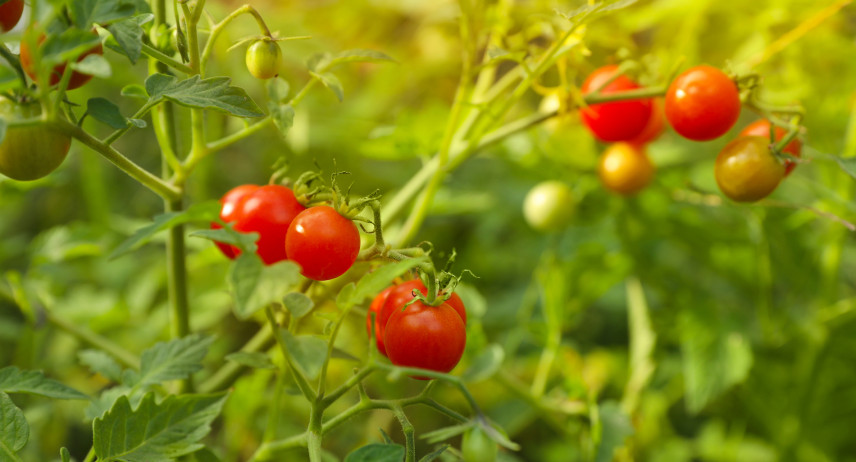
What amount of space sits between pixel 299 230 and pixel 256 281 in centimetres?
8

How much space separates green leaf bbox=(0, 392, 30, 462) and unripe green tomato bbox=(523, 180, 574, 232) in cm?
59

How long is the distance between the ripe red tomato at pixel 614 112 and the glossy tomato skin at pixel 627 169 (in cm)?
12

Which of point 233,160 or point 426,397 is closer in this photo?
point 426,397

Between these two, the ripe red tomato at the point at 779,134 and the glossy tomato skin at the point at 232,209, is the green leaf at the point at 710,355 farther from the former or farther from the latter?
the glossy tomato skin at the point at 232,209

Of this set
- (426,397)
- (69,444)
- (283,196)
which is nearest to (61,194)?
(69,444)

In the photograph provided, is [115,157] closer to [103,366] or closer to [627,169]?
[103,366]

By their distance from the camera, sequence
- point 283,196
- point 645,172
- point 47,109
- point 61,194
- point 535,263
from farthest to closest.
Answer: point 61,194, point 535,263, point 645,172, point 283,196, point 47,109

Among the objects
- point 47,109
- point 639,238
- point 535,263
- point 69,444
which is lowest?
point 69,444

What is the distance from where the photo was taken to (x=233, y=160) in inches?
56.8

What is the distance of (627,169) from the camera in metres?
0.78

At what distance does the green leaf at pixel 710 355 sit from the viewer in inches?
31.7

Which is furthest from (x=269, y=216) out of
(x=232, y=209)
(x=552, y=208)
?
(x=552, y=208)

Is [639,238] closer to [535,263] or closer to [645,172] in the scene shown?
[645,172]

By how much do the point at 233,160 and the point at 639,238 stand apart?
3.02 feet
